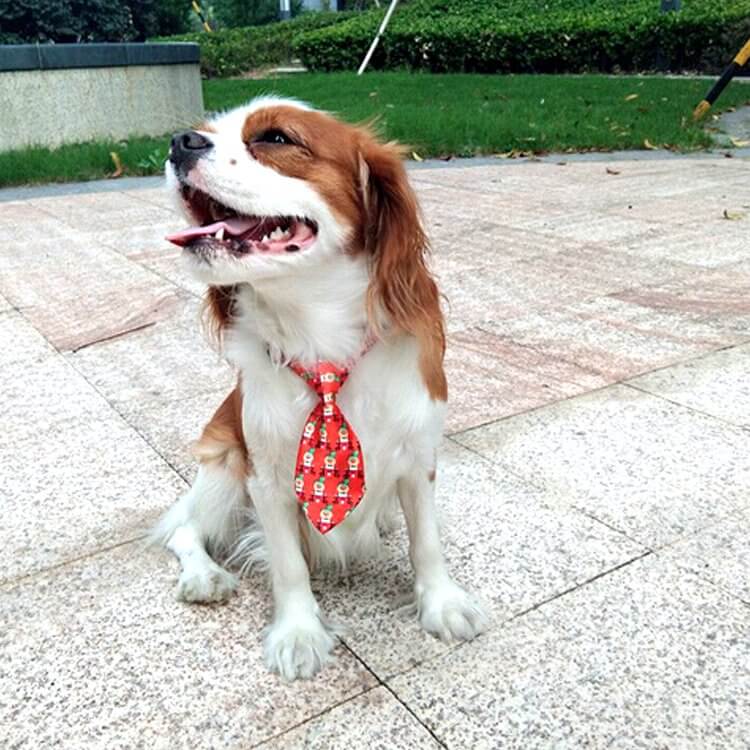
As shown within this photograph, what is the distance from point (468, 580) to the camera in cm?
270

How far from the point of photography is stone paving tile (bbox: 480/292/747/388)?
432 cm

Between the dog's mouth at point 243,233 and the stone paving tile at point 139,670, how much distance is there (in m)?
1.12

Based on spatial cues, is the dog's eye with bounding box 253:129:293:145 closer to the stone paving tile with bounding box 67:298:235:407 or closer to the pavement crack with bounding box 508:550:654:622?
the pavement crack with bounding box 508:550:654:622

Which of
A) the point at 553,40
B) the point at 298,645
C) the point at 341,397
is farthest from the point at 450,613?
the point at 553,40

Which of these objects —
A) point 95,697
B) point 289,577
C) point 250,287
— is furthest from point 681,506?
point 95,697

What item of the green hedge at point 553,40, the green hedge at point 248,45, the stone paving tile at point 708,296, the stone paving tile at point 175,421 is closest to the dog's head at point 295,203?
the stone paving tile at point 175,421

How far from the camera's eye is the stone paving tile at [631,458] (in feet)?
9.95

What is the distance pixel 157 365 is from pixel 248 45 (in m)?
20.6

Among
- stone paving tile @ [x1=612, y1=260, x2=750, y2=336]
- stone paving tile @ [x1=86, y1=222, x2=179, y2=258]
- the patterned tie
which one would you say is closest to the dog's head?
the patterned tie

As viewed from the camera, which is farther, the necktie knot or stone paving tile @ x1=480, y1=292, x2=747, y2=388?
stone paving tile @ x1=480, y1=292, x2=747, y2=388

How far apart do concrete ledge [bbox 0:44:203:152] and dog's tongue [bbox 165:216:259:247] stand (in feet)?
29.9

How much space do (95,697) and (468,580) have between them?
3.70 feet

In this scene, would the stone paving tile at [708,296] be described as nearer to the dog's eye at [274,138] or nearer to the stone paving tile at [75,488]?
the stone paving tile at [75,488]

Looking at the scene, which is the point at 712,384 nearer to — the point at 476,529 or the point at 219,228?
the point at 476,529
